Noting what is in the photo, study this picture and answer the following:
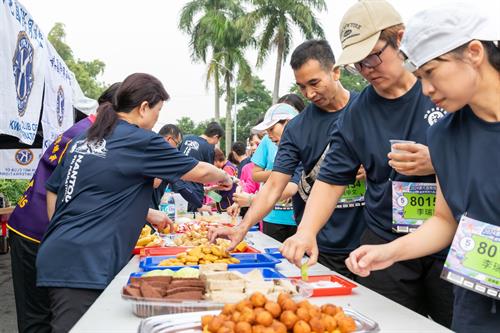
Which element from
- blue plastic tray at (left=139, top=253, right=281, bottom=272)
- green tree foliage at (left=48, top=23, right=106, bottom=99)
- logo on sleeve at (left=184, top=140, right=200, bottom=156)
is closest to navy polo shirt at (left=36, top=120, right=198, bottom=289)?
blue plastic tray at (left=139, top=253, right=281, bottom=272)

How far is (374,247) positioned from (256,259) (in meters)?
0.86

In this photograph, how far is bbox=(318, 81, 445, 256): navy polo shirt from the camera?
6.76 feet

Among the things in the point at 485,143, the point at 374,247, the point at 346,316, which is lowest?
the point at 346,316

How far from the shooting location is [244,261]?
7.70 feet

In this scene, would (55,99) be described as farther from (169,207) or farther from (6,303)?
(6,303)

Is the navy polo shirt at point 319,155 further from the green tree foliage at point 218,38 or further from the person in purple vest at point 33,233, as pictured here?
the green tree foliage at point 218,38

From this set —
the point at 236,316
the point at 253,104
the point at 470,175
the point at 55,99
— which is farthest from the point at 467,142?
the point at 253,104

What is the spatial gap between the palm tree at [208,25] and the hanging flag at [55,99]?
20019 millimetres

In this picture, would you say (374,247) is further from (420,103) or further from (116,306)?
(116,306)

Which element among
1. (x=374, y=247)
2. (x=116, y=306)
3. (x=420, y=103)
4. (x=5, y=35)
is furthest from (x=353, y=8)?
(x=5, y=35)

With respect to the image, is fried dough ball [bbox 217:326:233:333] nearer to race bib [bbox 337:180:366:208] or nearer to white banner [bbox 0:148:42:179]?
race bib [bbox 337:180:366:208]

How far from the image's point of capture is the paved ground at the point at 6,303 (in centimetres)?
422

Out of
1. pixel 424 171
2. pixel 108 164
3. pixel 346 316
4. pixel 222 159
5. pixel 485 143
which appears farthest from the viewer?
pixel 222 159

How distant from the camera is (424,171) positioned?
1884 mm
